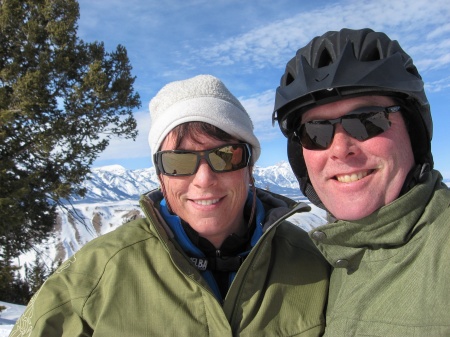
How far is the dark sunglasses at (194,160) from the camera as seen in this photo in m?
2.20

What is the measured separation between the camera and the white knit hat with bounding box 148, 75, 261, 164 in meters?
2.18

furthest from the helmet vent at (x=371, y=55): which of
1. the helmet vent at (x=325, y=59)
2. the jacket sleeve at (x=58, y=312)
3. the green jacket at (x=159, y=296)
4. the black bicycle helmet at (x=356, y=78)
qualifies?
the jacket sleeve at (x=58, y=312)

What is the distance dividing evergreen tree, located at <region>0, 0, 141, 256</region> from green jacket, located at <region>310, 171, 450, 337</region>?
1022cm

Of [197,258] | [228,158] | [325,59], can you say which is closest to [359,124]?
[325,59]

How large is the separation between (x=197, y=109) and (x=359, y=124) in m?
0.85

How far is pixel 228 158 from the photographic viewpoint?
227cm

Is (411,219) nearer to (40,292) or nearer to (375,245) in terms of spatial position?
(375,245)

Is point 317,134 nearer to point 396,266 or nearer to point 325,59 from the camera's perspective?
point 325,59

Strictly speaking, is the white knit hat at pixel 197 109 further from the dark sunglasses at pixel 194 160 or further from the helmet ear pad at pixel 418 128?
the helmet ear pad at pixel 418 128

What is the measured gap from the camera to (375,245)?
5.90 ft

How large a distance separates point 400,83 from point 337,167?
1.53 feet

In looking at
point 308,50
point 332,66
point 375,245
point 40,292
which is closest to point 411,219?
point 375,245

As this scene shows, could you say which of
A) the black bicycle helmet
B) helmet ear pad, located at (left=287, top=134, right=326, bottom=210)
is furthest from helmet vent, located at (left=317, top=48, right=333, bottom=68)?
helmet ear pad, located at (left=287, top=134, right=326, bottom=210)

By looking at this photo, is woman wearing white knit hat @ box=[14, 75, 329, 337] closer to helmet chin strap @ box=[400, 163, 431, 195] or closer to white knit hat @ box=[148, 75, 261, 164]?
white knit hat @ box=[148, 75, 261, 164]
